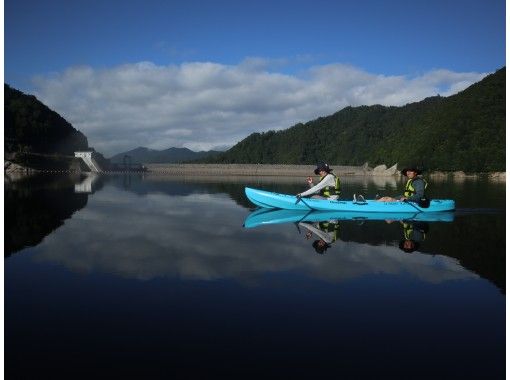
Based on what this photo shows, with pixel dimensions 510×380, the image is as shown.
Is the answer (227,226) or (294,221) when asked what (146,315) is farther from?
(294,221)

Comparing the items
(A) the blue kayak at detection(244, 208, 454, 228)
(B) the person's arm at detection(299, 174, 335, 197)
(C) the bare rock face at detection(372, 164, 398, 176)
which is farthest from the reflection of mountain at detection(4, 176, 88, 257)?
(C) the bare rock face at detection(372, 164, 398, 176)

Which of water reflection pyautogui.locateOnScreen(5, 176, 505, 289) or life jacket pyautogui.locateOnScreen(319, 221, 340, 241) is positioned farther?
Answer: life jacket pyautogui.locateOnScreen(319, 221, 340, 241)

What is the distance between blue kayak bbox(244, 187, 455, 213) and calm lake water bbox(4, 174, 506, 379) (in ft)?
20.1

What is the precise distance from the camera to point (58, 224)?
1948 centimetres

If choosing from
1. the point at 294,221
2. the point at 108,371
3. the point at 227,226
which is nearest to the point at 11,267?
the point at 108,371

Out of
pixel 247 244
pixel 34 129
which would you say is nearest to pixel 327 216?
pixel 247 244

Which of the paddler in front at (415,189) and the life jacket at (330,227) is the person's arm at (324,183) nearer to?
the paddler in front at (415,189)

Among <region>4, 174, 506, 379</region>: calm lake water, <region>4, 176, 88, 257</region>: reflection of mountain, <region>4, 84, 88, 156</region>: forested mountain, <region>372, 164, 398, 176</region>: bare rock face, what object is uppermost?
<region>4, 84, 88, 156</region>: forested mountain

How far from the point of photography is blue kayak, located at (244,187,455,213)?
23484 millimetres

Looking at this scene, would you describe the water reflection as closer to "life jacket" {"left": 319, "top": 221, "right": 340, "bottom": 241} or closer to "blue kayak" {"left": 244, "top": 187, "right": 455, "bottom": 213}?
"life jacket" {"left": 319, "top": 221, "right": 340, "bottom": 241}

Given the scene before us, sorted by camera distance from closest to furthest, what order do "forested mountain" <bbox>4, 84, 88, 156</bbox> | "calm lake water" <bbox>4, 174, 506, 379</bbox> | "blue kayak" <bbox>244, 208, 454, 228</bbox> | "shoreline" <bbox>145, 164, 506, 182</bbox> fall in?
"calm lake water" <bbox>4, 174, 506, 379</bbox> < "blue kayak" <bbox>244, 208, 454, 228</bbox> < "forested mountain" <bbox>4, 84, 88, 156</bbox> < "shoreline" <bbox>145, 164, 506, 182</bbox>

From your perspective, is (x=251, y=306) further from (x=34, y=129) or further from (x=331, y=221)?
(x=34, y=129)

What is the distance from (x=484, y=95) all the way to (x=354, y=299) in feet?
494

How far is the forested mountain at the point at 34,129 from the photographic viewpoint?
13825 centimetres
